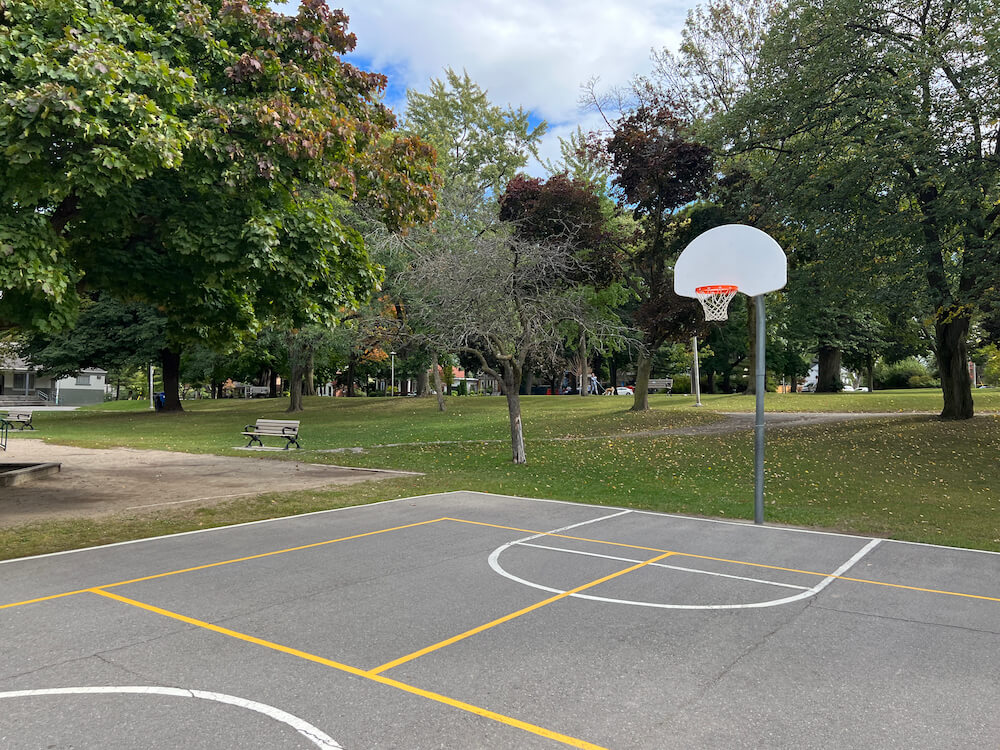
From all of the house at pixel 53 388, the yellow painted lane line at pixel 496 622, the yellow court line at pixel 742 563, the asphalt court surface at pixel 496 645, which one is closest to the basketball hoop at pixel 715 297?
the asphalt court surface at pixel 496 645

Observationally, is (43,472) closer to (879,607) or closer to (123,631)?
(123,631)

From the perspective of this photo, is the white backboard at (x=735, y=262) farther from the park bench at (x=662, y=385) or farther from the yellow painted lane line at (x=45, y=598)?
the park bench at (x=662, y=385)

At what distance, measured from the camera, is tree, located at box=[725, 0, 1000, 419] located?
1620cm

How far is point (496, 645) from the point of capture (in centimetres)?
504

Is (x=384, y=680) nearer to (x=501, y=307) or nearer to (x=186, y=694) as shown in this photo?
(x=186, y=694)

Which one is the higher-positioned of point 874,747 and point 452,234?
point 452,234

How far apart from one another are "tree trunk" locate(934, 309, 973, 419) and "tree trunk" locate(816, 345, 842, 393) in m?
23.6

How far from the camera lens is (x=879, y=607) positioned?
611 centimetres

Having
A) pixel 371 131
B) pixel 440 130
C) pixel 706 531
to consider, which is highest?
pixel 440 130

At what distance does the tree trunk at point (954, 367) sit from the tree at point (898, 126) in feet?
1.14

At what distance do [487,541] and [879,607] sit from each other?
4.28 m

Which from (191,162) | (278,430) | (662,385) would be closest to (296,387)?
(278,430)

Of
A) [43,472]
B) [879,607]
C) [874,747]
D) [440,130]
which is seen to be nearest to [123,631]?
[874,747]

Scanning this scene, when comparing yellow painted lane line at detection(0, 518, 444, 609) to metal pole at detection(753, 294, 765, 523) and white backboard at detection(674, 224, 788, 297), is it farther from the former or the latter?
white backboard at detection(674, 224, 788, 297)
